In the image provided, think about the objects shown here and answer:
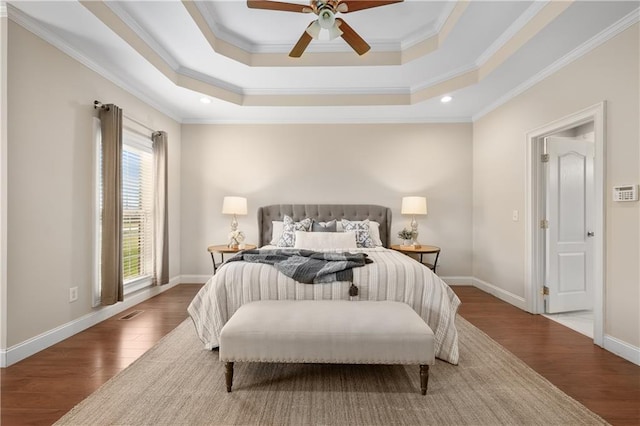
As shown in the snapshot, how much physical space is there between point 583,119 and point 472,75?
4.44ft

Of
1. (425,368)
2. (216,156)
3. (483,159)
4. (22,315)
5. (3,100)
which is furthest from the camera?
(216,156)

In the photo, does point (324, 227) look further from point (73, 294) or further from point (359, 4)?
point (73, 294)

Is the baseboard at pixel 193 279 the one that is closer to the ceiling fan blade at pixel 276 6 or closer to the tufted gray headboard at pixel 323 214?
the tufted gray headboard at pixel 323 214

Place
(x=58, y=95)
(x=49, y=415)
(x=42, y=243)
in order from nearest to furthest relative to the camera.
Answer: (x=49, y=415) → (x=42, y=243) → (x=58, y=95)

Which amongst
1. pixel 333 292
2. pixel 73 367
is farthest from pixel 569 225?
pixel 73 367

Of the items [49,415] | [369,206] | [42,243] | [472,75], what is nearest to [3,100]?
[42,243]

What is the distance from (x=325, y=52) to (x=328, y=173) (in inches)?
75.4

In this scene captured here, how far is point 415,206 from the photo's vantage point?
473 centimetres

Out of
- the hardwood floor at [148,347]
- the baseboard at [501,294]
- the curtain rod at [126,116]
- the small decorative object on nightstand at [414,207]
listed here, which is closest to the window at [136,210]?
the curtain rod at [126,116]

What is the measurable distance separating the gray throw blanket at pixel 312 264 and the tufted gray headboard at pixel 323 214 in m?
2.05

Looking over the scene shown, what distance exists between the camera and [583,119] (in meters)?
2.97

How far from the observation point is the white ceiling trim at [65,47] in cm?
247

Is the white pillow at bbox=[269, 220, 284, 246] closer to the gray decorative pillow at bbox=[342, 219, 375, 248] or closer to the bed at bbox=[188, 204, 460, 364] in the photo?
the gray decorative pillow at bbox=[342, 219, 375, 248]

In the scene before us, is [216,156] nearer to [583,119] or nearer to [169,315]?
[169,315]
